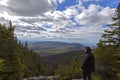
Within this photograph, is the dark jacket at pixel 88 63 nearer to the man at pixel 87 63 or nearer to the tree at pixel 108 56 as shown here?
the man at pixel 87 63

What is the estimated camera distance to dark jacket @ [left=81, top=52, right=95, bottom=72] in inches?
699

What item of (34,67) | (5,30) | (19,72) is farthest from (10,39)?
(34,67)

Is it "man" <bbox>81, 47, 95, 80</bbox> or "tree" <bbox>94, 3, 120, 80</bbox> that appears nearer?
"man" <bbox>81, 47, 95, 80</bbox>

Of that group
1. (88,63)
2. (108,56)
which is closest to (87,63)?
(88,63)

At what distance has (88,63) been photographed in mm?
17891

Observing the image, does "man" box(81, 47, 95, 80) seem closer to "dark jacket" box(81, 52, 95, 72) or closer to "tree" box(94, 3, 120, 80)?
"dark jacket" box(81, 52, 95, 72)

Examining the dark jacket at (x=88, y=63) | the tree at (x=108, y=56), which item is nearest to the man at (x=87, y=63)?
the dark jacket at (x=88, y=63)

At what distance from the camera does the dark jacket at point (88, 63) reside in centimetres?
1777

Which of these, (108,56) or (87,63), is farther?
(108,56)

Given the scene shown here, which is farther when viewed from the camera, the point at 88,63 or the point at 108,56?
the point at 108,56

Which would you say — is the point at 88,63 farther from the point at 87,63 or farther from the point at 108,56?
the point at 108,56

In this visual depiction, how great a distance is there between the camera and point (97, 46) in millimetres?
46156

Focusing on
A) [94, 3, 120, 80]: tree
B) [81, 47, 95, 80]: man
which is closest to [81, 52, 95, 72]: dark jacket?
[81, 47, 95, 80]: man

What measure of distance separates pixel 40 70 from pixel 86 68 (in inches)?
3647
